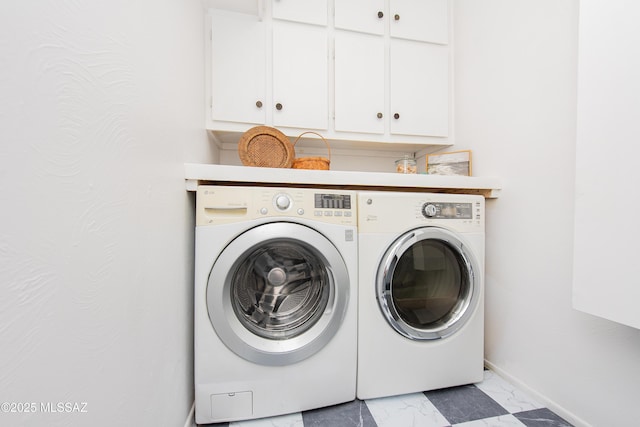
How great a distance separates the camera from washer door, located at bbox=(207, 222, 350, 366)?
0.87 meters

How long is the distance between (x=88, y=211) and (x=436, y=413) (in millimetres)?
1268

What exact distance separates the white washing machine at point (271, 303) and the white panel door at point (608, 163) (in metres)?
0.71

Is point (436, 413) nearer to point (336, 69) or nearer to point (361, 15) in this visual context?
point (336, 69)

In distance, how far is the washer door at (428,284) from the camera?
3.27ft

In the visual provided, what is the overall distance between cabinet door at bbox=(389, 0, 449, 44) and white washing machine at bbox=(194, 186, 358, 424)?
1.16 m

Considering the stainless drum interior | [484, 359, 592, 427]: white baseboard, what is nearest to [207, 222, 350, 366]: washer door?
the stainless drum interior

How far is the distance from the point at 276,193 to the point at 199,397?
2.55ft

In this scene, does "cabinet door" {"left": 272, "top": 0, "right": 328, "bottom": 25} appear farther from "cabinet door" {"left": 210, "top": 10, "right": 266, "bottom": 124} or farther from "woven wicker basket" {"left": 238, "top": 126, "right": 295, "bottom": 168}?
"woven wicker basket" {"left": 238, "top": 126, "right": 295, "bottom": 168}

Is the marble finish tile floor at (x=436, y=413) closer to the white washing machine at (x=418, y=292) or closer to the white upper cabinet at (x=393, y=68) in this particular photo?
the white washing machine at (x=418, y=292)

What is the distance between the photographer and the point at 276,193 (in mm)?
931

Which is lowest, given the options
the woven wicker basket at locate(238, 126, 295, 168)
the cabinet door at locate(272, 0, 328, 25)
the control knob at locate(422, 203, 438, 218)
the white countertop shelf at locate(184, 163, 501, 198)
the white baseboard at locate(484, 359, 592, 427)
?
the white baseboard at locate(484, 359, 592, 427)

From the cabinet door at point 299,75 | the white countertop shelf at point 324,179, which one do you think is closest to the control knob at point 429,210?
the white countertop shelf at point 324,179

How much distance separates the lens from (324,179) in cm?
102

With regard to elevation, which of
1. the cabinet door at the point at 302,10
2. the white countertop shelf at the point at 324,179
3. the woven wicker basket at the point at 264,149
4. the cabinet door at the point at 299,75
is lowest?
the white countertop shelf at the point at 324,179
